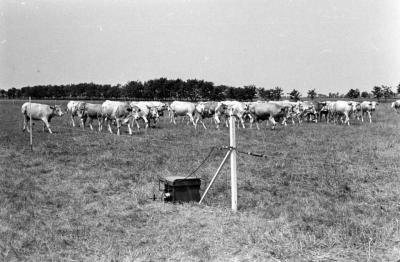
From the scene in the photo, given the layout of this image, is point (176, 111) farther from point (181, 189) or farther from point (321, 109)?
point (181, 189)

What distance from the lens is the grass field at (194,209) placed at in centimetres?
618

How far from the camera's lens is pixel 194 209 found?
338 inches

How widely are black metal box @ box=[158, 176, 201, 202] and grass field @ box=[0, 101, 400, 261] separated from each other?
314 millimetres

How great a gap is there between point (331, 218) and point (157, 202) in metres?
3.61

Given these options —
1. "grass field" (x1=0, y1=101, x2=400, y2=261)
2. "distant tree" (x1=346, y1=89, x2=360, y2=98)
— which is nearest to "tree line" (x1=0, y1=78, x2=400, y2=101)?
"distant tree" (x1=346, y1=89, x2=360, y2=98)

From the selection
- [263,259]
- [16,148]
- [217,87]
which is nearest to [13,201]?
[263,259]

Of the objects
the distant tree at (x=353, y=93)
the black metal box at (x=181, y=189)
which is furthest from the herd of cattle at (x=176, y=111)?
the distant tree at (x=353, y=93)

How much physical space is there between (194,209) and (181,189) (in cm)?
78

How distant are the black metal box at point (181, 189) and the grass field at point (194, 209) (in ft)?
1.03

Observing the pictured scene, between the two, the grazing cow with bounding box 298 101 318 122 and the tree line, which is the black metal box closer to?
the grazing cow with bounding box 298 101 318 122

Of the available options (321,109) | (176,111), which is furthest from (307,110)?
(176,111)

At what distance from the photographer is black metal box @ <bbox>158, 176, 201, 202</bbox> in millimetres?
9133

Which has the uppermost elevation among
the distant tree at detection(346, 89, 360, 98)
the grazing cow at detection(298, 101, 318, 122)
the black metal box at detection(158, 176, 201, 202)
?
the distant tree at detection(346, 89, 360, 98)

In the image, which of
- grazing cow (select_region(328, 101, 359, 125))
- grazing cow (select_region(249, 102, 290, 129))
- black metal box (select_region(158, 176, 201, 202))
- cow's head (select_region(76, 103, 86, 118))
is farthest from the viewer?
grazing cow (select_region(328, 101, 359, 125))
